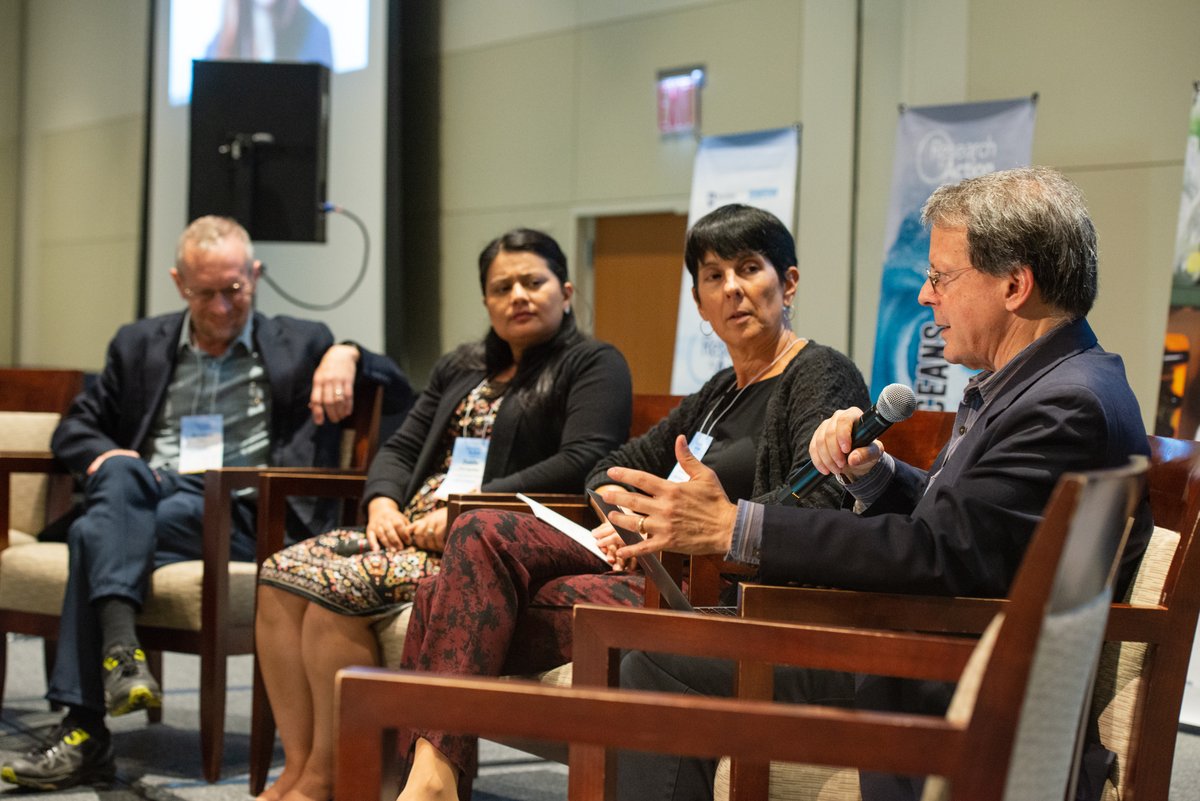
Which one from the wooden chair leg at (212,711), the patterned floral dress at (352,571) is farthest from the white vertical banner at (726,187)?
the wooden chair leg at (212,711)

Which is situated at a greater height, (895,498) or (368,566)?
(895,498)

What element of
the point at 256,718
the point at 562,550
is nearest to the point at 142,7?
the point at 256,718

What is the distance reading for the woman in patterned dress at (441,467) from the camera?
2525mm

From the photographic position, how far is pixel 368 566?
→ 2529mm

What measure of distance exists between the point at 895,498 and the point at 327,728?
1.28m

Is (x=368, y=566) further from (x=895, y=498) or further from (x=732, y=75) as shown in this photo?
(x=732, y=75)

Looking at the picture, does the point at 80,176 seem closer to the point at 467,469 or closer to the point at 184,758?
the point at 184,758

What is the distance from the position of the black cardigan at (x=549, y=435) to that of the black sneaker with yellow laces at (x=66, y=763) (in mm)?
829

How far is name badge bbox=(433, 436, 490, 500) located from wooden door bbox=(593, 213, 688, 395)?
305 cm

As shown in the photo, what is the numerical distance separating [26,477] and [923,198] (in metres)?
3.13

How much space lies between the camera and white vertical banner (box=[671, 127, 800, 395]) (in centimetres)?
506

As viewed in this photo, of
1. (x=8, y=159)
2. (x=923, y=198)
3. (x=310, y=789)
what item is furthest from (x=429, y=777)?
(x=8, y=159)

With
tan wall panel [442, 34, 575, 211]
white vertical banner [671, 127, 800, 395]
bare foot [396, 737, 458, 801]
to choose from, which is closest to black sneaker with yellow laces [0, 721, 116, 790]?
bare foot [396, 737, 458, 801]

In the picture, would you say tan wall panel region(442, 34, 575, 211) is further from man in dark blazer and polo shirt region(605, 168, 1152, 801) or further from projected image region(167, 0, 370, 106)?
man in dark blazer and polo shirt region(605, 168, 1152, 801)
